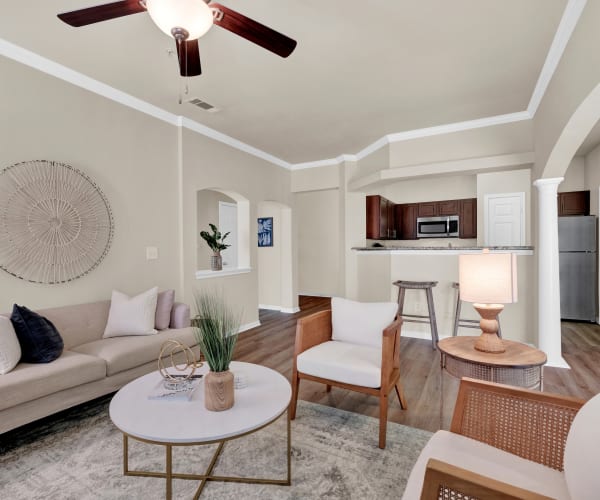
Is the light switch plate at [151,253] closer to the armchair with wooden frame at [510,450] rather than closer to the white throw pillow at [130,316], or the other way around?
the white throw pillow at [130,316]

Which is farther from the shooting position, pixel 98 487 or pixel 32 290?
pixel 32 290

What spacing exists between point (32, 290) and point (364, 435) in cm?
273

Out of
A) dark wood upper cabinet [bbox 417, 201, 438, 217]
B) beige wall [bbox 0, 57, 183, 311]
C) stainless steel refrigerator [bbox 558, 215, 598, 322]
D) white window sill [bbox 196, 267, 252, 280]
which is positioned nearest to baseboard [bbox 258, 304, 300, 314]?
white window sill [bbox 196, 267, 252, 280]

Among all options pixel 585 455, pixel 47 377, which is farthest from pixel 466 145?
pixel 47 377

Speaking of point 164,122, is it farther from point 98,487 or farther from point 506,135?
point 506,135

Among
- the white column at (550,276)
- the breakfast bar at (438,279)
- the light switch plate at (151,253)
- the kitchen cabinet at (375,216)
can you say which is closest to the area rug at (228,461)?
the light switch plate at (151,253)

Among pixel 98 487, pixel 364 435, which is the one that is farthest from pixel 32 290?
pixel 364 435

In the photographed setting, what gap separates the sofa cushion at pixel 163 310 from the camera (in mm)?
3135

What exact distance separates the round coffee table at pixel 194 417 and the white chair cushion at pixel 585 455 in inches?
41.6

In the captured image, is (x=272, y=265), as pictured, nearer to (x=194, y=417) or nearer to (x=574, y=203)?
(x=194, y=417)

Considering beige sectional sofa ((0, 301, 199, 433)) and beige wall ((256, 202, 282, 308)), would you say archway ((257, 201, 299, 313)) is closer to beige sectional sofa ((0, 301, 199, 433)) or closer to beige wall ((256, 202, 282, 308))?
beige wall ((256, 202, 282, 308))

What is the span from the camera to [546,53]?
2.61 metres

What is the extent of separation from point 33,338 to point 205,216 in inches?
162

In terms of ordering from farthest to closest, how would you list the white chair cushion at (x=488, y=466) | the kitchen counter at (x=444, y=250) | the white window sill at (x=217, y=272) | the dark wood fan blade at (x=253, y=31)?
the white window sill at (x=217, y=272)
the kitchen counter at (x=444, y=250)
the dark wood fan blade at (x=253, y=31)
the white chair cushion at (x=488, y=466)
